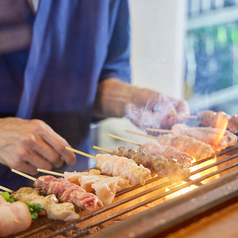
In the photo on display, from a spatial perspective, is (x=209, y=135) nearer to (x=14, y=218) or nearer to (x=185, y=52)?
(x=14, y=218)

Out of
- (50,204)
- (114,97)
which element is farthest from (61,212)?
(114,97)

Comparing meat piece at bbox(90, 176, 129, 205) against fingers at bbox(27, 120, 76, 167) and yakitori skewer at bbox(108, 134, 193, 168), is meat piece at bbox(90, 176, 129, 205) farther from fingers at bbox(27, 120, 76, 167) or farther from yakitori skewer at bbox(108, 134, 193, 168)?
fingers at bbox(27, 120, 76, 167)

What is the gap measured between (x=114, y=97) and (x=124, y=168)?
4.58 ft

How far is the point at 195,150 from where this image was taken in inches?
76.5

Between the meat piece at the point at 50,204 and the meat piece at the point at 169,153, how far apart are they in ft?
2.29

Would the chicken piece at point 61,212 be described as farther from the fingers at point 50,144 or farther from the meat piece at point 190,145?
the meat piece at point 190,145

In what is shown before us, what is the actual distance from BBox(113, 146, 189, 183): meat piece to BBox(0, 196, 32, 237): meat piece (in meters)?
0.75

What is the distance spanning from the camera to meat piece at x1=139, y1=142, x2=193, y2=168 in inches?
72.3

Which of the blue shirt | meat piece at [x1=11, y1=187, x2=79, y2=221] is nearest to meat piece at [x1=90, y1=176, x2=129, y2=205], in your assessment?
meat piece at [x1=11, y1=187, x2=79, y2=221]

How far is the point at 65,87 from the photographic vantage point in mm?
2914

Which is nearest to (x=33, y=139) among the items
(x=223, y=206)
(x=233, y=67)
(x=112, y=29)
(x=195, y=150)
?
(x=195, y=150)

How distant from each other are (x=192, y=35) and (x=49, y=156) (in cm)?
433

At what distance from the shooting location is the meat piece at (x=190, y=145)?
6.31 ft

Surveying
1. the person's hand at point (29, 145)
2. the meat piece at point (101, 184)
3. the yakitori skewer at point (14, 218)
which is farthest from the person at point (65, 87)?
the yakitori skewer at point (14, 218)
